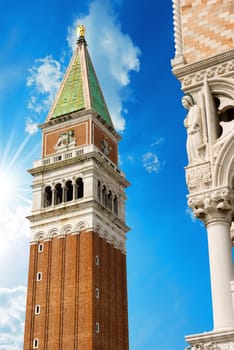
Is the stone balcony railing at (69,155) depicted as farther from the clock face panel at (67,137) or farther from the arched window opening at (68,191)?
the arched window opening at (68,191)

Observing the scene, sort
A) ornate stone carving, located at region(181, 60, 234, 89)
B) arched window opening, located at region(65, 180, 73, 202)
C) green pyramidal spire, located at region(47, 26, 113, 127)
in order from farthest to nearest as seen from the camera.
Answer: green pyramidal spire, located at region(47, 26, 113, 127)
arched window opening, located at region(65, 180, 73, 202)
ornate stone carving, located at region(181, 60, 234, 89)

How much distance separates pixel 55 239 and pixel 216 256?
155 ft

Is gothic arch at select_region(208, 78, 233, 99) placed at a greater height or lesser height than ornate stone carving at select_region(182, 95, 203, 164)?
greater

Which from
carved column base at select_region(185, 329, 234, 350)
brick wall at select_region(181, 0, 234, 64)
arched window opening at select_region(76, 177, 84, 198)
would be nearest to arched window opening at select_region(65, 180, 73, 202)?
arched window opening at select_region(76, 177, 84, 198)

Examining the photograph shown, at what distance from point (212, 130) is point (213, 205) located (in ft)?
4.49

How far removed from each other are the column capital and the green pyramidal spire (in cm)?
5151

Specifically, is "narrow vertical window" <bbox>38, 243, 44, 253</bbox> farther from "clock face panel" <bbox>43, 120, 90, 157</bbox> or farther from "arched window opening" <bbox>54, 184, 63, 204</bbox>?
"clock face panel" <bbox>43, 120, 90, 157</bbox>

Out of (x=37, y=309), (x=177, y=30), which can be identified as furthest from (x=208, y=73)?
(x=37, y=309)

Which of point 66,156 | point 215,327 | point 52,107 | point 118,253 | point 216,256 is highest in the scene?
point 52,107

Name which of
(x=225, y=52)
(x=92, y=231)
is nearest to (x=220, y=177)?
(x=225, y=52)

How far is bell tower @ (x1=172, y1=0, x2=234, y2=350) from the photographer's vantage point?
923cm

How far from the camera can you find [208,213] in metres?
9.86

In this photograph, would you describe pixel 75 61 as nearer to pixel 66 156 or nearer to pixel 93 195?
pixel 66 156

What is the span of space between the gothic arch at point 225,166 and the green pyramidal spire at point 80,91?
5123 cm
